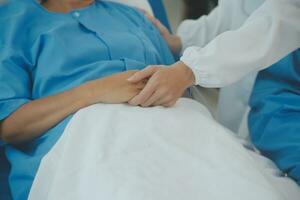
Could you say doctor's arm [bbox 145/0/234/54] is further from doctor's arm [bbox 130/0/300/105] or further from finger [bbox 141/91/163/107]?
finger [bbox 141/91/163/107]

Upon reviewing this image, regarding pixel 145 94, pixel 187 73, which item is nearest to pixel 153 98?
pixel 145 94

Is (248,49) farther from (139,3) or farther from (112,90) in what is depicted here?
(139,3)

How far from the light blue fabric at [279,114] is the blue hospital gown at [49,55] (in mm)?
355

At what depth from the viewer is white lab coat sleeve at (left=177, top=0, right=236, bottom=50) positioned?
1.70 m

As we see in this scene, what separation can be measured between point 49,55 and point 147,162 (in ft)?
1.67

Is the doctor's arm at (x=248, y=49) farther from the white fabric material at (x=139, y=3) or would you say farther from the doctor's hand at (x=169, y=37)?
the white fabric material at (x=139, y=3)

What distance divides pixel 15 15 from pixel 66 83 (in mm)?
269

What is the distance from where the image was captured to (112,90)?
1185 mm

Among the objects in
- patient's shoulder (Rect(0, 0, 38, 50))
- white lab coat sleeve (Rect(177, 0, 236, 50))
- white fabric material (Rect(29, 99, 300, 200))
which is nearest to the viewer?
white fabric material (Rect(29, 99, 300, 200))

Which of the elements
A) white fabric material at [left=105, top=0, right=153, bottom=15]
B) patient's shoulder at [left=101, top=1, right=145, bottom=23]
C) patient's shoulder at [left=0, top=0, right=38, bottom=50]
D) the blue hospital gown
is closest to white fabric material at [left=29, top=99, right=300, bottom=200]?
the blue hospital gown

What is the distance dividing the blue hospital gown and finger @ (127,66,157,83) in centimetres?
13

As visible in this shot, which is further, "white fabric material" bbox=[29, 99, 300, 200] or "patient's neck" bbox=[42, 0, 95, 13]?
"patient's neck" bbox=[42, 0, 95, 13]

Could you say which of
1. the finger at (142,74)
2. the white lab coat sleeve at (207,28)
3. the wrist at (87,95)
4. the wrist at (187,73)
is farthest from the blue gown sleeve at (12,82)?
the white lab coat sleeve at (207,28)

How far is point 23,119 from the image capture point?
3.90 ft
